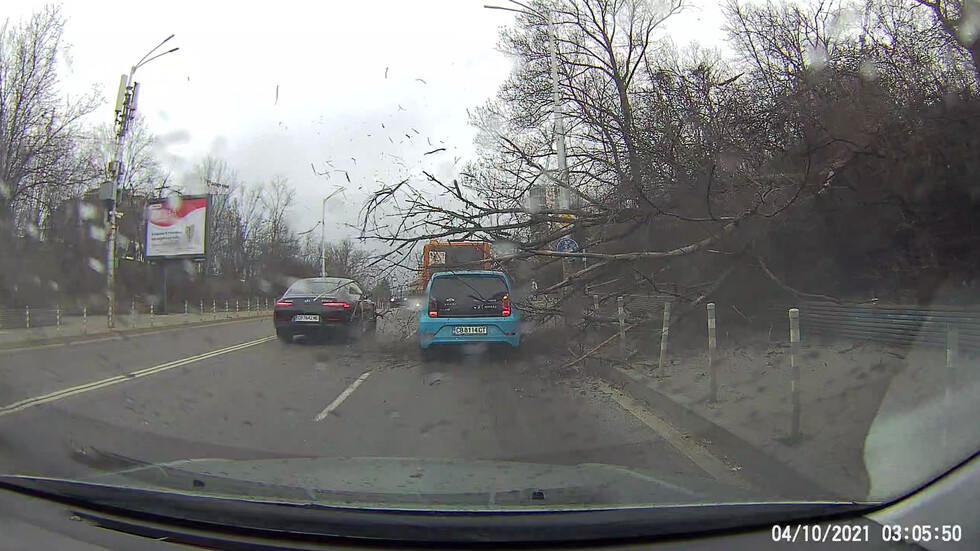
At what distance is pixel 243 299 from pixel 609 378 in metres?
16.3

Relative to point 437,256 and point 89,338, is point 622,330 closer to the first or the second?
point 437,256

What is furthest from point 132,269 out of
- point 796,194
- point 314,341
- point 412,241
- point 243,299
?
point 796,194

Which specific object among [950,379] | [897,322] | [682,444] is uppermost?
[897,322]

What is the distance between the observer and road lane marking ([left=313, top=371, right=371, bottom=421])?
6.46 metres

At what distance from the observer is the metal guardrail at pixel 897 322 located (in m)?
6.79

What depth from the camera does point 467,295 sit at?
1014 cm

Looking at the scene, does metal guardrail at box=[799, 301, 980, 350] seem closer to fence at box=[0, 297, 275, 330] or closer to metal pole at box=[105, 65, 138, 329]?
fence at box=[0, 297, 275, 330]

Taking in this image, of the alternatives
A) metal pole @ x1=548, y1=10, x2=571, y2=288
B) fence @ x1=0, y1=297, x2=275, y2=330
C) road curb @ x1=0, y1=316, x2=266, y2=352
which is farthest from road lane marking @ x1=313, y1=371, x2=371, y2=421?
road curb @ x1=0, y1=316, x2=266, y2=352

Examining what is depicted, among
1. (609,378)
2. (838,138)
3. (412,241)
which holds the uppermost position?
(838,138)

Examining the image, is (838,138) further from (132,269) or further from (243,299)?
(132,269)

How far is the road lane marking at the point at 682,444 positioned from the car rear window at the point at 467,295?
3.03 metres

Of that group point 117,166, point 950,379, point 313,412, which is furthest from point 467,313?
point 117,166

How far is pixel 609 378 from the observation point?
29.5ft

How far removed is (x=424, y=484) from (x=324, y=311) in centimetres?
1023
